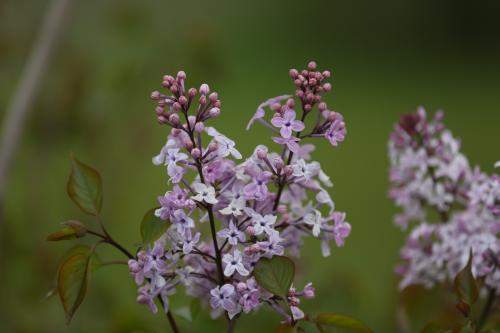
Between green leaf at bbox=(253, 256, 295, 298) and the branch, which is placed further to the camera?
the branch

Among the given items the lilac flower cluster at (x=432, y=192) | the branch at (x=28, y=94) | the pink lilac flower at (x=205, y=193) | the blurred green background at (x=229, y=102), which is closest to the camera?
the pink lilac flower at (x=205, y=193)

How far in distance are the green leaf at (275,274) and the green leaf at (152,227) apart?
0.34 ft

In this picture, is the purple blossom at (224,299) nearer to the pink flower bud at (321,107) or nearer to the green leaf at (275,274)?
the green leaf at (275,274)

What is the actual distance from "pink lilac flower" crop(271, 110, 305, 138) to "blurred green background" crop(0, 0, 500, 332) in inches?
16.5

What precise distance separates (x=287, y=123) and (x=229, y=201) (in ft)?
0.33

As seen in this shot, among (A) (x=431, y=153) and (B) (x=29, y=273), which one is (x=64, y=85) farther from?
(A) (x=431, y=153)

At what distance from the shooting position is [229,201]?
81 cm

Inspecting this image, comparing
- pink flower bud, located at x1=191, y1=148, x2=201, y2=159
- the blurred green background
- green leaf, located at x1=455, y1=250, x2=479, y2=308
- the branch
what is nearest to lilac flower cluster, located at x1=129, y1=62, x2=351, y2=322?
pink flower bud, located at x1=191, y1=148, x2=201, y2=159

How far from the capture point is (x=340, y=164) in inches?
210

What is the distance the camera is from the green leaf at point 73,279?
2.56 ft

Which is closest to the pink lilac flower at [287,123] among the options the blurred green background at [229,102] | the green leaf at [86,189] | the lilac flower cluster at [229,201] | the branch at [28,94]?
the lilac flower cluster at [229,201]

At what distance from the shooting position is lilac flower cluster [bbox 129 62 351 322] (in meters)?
0.77

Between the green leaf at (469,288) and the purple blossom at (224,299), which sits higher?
the green leaf at (469,288)

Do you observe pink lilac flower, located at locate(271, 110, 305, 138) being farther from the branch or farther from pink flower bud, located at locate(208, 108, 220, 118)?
the branch
